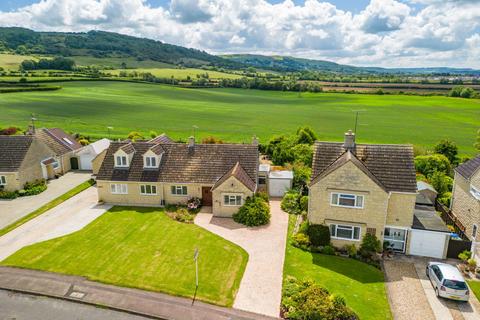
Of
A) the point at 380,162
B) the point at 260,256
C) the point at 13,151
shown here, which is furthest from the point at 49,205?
the point at 380,162

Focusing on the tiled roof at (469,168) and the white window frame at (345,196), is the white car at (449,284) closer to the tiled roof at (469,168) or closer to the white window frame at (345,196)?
the white window frame at (345,196)

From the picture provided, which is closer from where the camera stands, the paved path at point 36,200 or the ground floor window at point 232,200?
the ground floor window at point 232,200

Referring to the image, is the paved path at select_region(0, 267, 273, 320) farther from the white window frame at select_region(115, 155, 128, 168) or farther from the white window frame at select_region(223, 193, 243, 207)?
the white window frame at select_region(115, 155, 128, 168)

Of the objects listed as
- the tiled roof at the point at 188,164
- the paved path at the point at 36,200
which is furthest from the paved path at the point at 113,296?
the tiled roof at the point at 188,164

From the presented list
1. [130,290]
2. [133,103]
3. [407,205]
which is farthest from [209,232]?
[133,103]

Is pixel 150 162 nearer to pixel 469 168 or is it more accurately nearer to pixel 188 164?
pixel 188 164

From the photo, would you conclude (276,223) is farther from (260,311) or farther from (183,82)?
(183,82)

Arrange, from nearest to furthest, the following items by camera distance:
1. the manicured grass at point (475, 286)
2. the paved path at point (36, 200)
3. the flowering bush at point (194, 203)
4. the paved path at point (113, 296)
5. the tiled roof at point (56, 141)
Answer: the paved path at point (113, 296)
the manicured grass at point (475, 286)
the paved path at point (36, 200)
the flowering bush at point (194, 203)
the tiled roof at point (56, 141)
